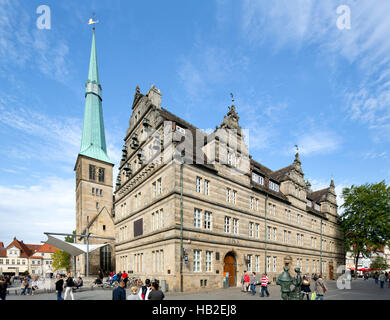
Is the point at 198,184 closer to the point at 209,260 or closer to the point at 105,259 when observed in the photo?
the point at 209,260

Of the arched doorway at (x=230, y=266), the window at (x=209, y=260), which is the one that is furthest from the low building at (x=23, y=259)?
the window at (x=209, y=260)

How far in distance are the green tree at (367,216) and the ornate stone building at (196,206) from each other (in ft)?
40.0

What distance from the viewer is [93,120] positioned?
64125 millimetres

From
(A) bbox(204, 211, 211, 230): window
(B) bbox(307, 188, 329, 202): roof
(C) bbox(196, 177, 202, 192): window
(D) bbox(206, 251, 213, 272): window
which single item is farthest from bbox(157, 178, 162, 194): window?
(B) bbox(307, 188, 329, 202): roof

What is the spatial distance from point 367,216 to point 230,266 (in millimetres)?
28378

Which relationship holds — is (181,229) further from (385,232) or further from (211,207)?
(385,232)

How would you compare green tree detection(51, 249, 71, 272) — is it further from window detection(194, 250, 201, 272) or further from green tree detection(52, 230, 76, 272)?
window detection(194, 250, 201, 272)

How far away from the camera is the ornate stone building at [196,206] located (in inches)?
920

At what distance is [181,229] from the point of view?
22688 mm

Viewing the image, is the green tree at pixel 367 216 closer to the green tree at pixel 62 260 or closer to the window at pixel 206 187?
the window at pixel 206 187

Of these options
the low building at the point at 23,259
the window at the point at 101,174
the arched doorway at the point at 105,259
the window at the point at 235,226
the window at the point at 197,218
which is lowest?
the low building at the point at 23,259
